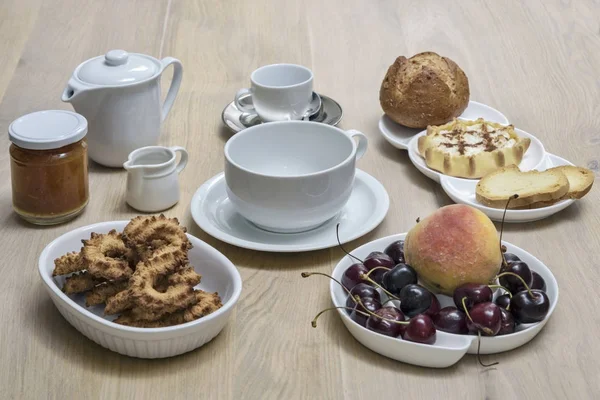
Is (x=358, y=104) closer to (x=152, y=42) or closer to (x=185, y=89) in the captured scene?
(x=185, y=89)

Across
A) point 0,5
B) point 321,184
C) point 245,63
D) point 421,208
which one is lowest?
point 0,5

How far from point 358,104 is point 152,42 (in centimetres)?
61

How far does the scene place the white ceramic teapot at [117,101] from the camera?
1376 millimetres

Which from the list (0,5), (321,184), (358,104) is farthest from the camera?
(0,5)

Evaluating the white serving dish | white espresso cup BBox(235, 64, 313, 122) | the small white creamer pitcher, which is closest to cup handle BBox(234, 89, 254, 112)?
→ white espresso cup BBox(235, 64, 313, 122)

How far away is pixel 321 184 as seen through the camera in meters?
1.16

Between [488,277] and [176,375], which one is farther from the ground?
[488,277]

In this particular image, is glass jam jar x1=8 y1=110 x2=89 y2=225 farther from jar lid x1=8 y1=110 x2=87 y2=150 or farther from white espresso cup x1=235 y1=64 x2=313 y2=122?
white espresso cup x1=235 y1=64 x2=313 y2=122

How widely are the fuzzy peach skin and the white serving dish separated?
244 mm

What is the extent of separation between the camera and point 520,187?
1.34 m

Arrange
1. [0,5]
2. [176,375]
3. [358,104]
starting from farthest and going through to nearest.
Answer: [0,5], [358,104], [176,375]

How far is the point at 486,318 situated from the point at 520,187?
43cm

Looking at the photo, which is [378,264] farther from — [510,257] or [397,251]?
[510,257]

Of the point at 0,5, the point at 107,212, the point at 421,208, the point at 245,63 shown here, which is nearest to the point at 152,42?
the point at 245,63
